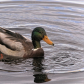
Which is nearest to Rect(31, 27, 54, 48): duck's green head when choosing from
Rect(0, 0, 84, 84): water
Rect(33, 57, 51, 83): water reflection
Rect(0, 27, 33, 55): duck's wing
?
Rect(0, 27, 33, 55): duck's wing

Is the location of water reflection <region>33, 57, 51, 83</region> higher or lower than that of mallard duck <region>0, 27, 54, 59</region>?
lower

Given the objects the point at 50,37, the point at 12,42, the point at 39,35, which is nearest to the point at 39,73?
the point at 39,35

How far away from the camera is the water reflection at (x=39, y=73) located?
6751mm

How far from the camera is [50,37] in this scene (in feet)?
31.9

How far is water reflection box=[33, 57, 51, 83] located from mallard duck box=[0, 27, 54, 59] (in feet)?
1.41

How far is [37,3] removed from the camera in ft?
45.5

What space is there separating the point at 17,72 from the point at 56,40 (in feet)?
9.26

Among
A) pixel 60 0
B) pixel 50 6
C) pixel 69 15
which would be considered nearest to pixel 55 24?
pixel 69 15

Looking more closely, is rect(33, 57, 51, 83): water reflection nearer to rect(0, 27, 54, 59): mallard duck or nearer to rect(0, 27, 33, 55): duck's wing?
rect(0, 27, 54, 59): mallard duck

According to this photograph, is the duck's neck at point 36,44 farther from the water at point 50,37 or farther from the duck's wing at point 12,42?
the water at point 50,37

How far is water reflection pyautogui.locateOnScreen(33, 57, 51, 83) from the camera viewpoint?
6751mm

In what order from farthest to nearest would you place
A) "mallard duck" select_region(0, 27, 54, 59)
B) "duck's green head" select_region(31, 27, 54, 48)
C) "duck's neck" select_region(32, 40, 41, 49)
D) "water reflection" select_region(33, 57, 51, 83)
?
"duck's neck" select_region(32, 40, 41, 49) → "mallard duck" select_region(0, 27, 54, 59) → "duck's green head" select_region(31, 27, 54, 48) → "water reflection" select_region(33, 57, 51, 83)

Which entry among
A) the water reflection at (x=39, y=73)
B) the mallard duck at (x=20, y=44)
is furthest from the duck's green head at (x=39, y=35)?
the water reflection at (x=39, y=73)

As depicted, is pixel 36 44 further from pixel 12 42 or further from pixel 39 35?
pixel 12 42
